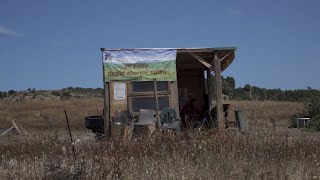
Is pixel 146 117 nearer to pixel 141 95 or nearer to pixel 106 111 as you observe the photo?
pixel 141 95

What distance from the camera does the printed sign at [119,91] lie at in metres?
15.5

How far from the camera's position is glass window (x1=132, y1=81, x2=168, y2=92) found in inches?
619

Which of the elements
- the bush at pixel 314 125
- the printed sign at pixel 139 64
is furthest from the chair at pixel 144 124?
the bush at pixel 314 125

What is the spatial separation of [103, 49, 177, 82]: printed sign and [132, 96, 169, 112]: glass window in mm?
636

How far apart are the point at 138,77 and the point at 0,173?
807 cm

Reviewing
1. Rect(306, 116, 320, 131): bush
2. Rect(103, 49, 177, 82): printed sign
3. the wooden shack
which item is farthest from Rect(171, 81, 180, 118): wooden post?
Rect(306, 116, 320, 131): bush

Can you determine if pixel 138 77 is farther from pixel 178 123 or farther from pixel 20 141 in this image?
pixel 20 141

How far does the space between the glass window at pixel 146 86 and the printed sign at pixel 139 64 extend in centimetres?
23

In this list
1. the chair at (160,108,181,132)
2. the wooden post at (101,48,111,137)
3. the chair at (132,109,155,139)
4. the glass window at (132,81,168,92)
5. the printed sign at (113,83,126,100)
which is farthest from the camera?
the glass window at (132,81,168,92)

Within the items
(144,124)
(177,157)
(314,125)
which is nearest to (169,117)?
(144,124)

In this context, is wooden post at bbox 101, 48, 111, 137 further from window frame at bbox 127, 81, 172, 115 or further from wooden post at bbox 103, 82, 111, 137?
window frame at bbox 127, 81, 172, 115

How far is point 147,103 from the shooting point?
51.6 ft

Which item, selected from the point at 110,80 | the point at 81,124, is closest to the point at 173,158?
the point at 110,80

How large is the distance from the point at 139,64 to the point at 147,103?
1269mm
